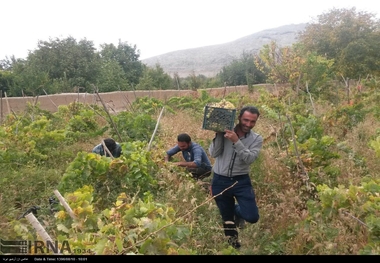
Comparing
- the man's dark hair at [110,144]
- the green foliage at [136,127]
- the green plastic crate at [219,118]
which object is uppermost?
the green plastic crate at [219,118]

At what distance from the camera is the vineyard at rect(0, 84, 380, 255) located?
236 cm

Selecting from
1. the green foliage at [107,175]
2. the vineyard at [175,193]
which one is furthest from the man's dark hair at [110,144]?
the green foliage at [107,175]

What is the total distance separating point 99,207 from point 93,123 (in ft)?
12.9

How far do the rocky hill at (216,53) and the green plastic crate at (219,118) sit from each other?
64.2m

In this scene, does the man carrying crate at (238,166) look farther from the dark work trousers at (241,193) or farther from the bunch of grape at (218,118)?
the bunch of grape at (218,118)

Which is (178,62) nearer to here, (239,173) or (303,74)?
(303,74)

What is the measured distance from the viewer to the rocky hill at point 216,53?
244 ft

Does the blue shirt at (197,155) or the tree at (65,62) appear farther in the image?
the tree at (65,62)

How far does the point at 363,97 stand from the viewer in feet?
31.5

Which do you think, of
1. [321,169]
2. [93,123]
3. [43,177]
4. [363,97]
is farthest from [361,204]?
[363,97]

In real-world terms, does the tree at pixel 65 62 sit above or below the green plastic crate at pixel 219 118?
above

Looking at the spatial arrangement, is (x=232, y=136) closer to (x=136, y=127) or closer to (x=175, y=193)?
(x=175, y=193)

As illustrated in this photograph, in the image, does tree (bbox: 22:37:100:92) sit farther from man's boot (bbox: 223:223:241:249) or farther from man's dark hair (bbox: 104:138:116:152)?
man's boot (bbox: 223:223:241:249)

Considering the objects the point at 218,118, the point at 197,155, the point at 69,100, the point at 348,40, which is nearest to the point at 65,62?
the point at 69,100
